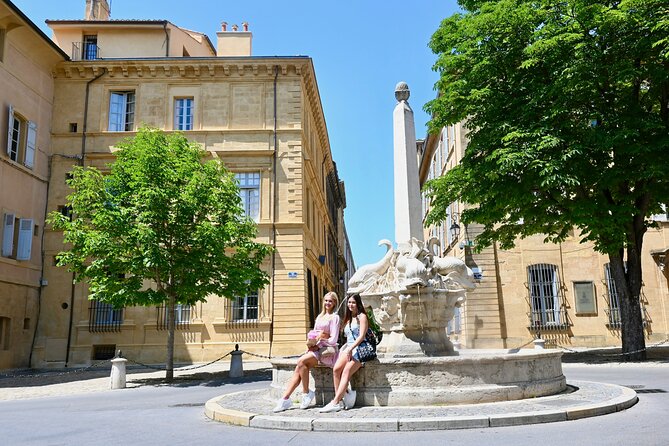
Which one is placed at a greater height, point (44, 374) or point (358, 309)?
point (358, 309)

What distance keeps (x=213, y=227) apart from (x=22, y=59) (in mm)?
13974

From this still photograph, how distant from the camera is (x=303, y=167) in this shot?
25484 mm

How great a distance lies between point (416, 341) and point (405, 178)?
10.5 feet

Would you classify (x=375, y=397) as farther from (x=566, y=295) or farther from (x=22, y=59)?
(x=22, y=59)

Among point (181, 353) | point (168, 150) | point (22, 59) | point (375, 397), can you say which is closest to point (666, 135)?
point (375, 397)

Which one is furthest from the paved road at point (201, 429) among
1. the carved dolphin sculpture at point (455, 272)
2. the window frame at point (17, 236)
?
the window frame at point (17, 236)

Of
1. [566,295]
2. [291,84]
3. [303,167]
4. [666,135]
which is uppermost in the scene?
[291,84]

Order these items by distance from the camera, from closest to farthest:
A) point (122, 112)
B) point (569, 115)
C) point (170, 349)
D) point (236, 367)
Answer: point (170, 349), point (236, 367), point (569, 115), point (122, 112)

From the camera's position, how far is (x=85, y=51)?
28.4 metres

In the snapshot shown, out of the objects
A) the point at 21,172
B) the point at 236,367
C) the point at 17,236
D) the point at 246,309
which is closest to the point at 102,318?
the point at 17,236

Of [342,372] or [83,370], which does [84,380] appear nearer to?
[83,370]

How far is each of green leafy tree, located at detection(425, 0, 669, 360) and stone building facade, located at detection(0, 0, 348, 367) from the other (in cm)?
847

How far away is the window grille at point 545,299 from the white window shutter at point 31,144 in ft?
70.4

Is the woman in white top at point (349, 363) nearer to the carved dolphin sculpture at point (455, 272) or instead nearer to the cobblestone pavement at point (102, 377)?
the carved dolphin sculpture at point (455, 272)
